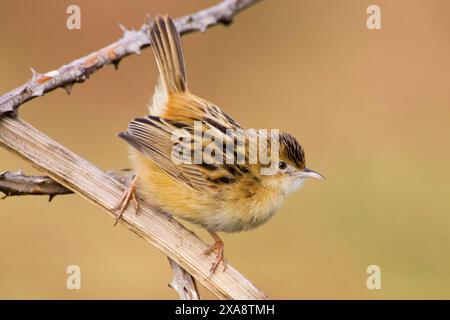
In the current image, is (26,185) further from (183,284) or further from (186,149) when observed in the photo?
(186,149)

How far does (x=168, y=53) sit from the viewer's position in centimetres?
497

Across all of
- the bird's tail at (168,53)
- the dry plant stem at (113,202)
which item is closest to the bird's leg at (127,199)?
the dry plant stem at (113,202)

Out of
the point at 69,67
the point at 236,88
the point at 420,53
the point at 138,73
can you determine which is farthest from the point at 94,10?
the point at 69,67

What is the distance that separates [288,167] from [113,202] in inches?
58.0

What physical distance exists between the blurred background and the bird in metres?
2.18

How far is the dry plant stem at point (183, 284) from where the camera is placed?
3846 mm

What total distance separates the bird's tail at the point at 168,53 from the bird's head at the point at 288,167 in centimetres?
87

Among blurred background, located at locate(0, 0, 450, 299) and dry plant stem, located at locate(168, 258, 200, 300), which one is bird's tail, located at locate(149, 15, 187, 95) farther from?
blurred background, located at locate(0, 0, 450, 299)

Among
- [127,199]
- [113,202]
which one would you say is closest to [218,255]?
[127,199]

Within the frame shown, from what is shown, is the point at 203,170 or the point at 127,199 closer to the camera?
the point at 127,199

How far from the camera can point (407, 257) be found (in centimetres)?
755

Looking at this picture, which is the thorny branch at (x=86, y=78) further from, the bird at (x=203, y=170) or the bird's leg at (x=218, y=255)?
the bird at (x=203, y=170)

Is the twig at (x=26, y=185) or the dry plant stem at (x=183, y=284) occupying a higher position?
the twig at (x=26, y=185)

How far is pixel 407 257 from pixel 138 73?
3.81 metres
